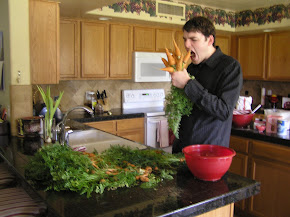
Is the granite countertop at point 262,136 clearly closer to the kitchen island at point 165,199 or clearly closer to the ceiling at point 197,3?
the kitchen island at point 165,199

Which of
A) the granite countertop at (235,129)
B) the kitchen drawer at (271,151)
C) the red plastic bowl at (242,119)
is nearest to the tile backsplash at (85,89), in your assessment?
the granite countertop at (235,129)

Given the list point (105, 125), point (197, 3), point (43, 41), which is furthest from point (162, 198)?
point (197, 3)

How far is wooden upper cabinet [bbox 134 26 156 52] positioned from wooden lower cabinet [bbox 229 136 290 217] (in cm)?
208

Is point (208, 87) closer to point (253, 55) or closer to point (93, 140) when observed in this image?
point (93, 140)

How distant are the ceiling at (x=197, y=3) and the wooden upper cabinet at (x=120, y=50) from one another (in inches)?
25.4

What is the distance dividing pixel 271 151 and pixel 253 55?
2.78 metres

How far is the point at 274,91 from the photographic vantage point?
17.8ft

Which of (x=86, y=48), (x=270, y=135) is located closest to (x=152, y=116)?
(x=86, y=48)

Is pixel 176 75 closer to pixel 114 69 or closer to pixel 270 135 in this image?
pixel 270 135

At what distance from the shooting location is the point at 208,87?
1969 mm

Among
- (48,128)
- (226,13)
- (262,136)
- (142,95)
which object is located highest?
(226,13)

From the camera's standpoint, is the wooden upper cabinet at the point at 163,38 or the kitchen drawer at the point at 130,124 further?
the wooden upper cabinet at the point at 163,38

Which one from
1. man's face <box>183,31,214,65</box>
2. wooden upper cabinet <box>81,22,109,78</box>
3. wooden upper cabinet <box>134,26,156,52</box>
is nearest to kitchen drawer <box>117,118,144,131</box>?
wooden upper cabinet <box>81,22,109,78</box>

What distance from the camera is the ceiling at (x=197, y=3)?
3233mm
